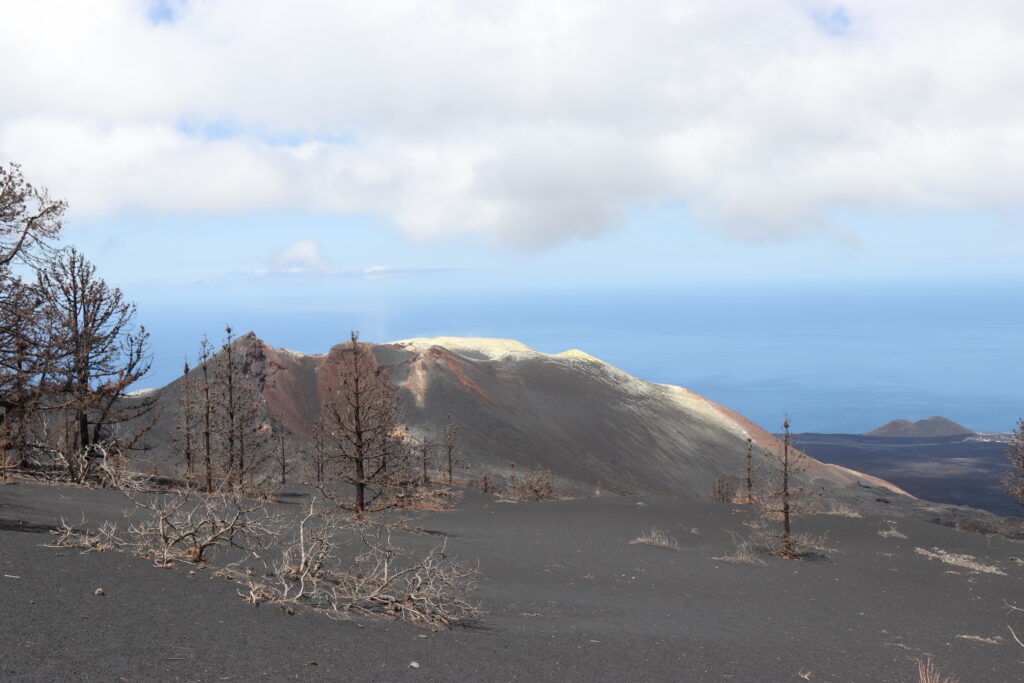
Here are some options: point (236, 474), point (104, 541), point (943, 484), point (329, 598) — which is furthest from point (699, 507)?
point (943, 484)

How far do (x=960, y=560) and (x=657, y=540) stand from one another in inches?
393

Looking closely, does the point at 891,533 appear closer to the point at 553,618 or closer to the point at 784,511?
the point at 784,511

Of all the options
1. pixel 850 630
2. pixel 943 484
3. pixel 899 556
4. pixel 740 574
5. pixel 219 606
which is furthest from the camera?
pixel 943 484

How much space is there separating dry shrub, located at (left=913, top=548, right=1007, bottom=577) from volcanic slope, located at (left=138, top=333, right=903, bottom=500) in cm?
2656

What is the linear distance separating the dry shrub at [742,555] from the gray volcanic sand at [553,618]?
1.38ft

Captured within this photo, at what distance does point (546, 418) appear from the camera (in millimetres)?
69000

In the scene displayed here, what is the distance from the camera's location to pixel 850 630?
49.9 ft

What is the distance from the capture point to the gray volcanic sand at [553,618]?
27.0ft

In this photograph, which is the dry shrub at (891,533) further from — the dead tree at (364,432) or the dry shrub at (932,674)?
the dead tree at (364,432)

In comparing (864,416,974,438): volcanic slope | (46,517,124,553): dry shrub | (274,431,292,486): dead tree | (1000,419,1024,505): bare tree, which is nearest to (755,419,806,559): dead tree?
(1000,419,1024,505): bare tree

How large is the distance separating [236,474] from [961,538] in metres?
28.9

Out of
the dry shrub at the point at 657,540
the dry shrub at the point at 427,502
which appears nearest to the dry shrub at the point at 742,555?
the dry shrub at the point at 657,540

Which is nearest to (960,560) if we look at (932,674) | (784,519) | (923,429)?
(784,519)

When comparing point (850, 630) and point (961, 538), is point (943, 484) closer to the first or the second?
point (961, 538)
